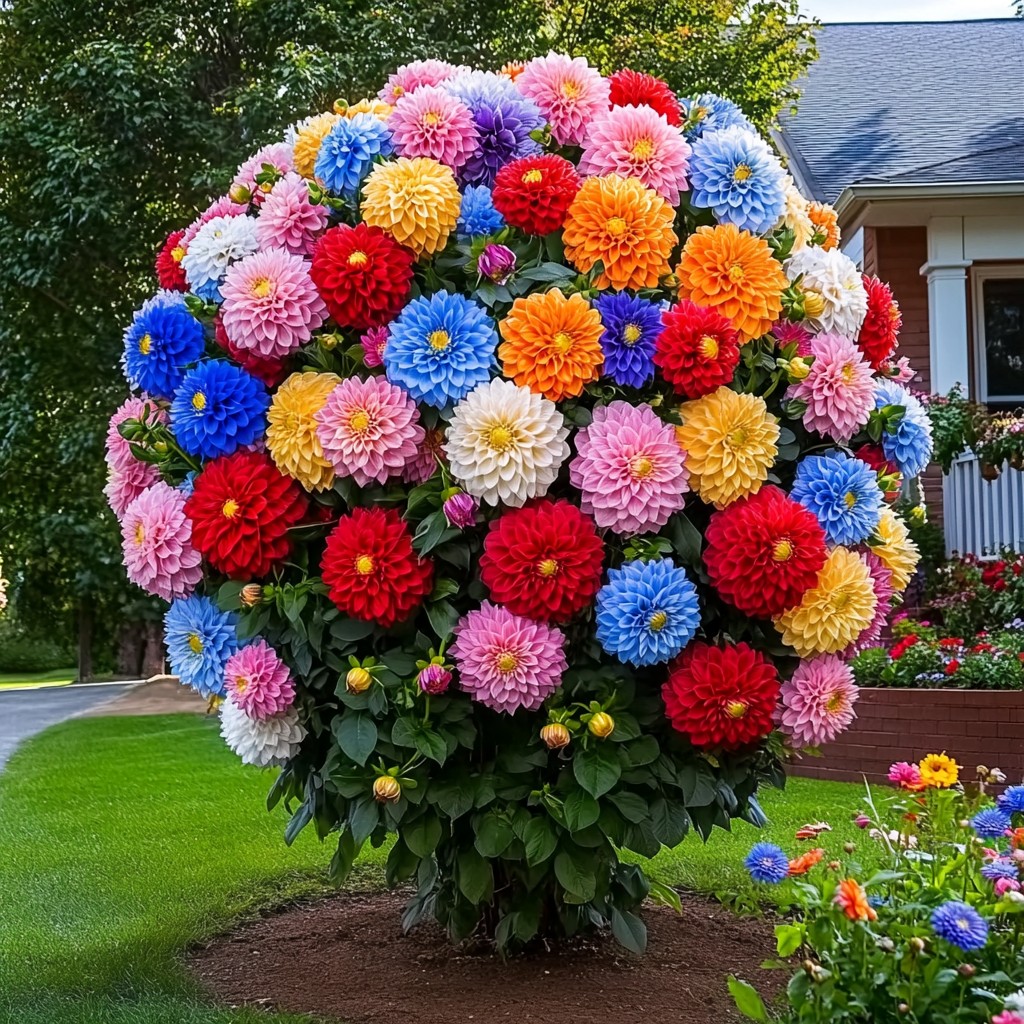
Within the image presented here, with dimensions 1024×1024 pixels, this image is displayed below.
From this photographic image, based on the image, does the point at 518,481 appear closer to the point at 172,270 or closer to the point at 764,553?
the point at 764,553

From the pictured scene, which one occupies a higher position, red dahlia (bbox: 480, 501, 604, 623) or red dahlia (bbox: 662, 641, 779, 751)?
red dahlia (bbox: 480, 501, 604, 623)

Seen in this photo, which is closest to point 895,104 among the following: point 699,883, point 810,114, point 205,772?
point 810,114

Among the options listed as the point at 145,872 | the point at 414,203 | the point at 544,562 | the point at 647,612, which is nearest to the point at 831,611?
the point at 647,612

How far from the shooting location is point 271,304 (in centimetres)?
317

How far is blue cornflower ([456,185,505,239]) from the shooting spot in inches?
130

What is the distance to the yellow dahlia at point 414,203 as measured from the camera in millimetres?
3188

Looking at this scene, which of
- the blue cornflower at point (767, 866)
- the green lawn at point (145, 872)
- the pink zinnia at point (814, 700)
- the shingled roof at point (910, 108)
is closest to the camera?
the blue cornflower at point (767, 866)

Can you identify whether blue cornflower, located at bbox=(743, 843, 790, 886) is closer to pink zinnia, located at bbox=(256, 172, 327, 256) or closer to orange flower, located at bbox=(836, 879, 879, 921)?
orange flower, located at bbox=(836, 879, 879, 921)

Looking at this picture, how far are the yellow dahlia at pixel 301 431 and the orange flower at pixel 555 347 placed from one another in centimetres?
48

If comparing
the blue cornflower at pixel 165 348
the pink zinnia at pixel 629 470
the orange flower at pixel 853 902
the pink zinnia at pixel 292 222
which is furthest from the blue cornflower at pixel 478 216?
the orange flower at pixel 853 902

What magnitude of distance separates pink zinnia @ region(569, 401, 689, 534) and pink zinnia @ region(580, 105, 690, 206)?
0.66 metres

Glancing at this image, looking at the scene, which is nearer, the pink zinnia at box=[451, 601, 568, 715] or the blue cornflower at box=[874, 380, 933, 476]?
the pink zinnia at box=[451, 601, 568, 715]

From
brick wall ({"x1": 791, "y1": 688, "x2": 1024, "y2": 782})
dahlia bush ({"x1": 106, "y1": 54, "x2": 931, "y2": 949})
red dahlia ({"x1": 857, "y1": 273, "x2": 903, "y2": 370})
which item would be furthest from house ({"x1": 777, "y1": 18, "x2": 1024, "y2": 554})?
dahlia bush ({"x1": 106, "y1": 54, "x2": 931, "y2": 949})

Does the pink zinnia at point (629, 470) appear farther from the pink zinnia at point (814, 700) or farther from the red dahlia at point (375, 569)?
the pink zinnia at point (814, 700)
